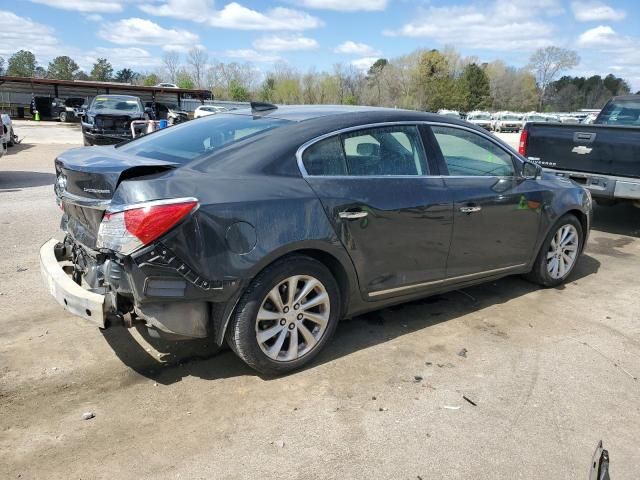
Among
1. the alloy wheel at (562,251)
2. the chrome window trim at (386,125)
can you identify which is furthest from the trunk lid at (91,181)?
the alloy wheel at (562,251)

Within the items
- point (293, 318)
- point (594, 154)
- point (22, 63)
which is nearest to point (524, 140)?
point (594, 154)

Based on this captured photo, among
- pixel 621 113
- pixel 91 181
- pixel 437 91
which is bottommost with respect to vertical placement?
pixel 91 181

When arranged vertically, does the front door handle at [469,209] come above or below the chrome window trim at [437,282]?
above

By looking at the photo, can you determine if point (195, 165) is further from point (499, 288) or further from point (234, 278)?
point (499, 288)

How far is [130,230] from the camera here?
290 centimetres

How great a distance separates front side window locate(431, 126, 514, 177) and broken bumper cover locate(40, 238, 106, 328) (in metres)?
2.69

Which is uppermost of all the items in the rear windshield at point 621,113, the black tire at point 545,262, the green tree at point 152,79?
the green tree at point 152,79

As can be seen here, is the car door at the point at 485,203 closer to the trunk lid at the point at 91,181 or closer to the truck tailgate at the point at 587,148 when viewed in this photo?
the trunk lid at the point at 91,181

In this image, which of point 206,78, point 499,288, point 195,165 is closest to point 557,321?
point 499,288

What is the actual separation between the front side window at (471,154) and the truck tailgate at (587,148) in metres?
3.32

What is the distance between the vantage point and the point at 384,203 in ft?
12.2

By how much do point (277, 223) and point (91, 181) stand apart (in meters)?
1.15

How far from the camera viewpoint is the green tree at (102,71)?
10025 centimetres

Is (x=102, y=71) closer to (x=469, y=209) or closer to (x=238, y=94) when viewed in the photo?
(x=238, y=94)
